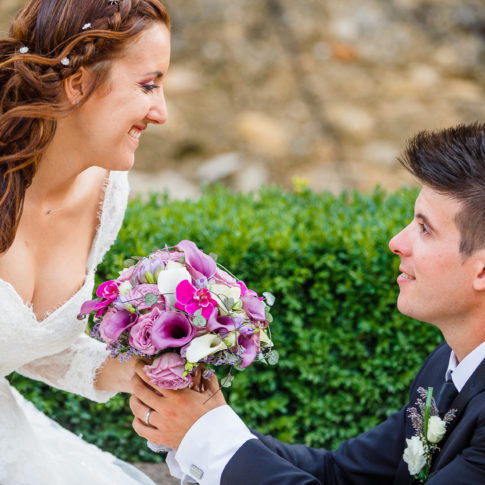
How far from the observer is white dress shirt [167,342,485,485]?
2215 millimetres

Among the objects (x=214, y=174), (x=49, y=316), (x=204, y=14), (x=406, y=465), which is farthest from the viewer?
(x=204, y=14)

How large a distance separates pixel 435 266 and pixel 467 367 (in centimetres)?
33

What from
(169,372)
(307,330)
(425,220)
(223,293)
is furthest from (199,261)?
(307,330)

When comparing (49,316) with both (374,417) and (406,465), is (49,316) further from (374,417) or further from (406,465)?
(374,417)

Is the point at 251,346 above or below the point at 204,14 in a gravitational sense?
below

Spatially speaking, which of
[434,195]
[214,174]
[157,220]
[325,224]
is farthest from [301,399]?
[214,174]

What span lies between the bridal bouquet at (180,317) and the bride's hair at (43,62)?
0.54 meters

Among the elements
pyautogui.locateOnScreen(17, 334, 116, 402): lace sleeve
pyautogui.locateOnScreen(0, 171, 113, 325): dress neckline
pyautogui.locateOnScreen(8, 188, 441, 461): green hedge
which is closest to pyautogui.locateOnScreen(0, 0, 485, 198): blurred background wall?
pyautogui.locateOnScreen(8, 188, 441, 461): green hedge

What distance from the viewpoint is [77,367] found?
2904mm

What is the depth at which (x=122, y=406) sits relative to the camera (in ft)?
12.4

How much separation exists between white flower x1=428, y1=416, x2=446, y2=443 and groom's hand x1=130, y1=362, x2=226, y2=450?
0.64m

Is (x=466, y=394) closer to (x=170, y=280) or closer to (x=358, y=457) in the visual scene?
(x=358, y=457)

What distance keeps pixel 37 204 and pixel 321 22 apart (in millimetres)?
7177

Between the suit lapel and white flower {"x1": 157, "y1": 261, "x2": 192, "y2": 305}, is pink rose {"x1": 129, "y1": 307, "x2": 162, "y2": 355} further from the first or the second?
the suit lapel
